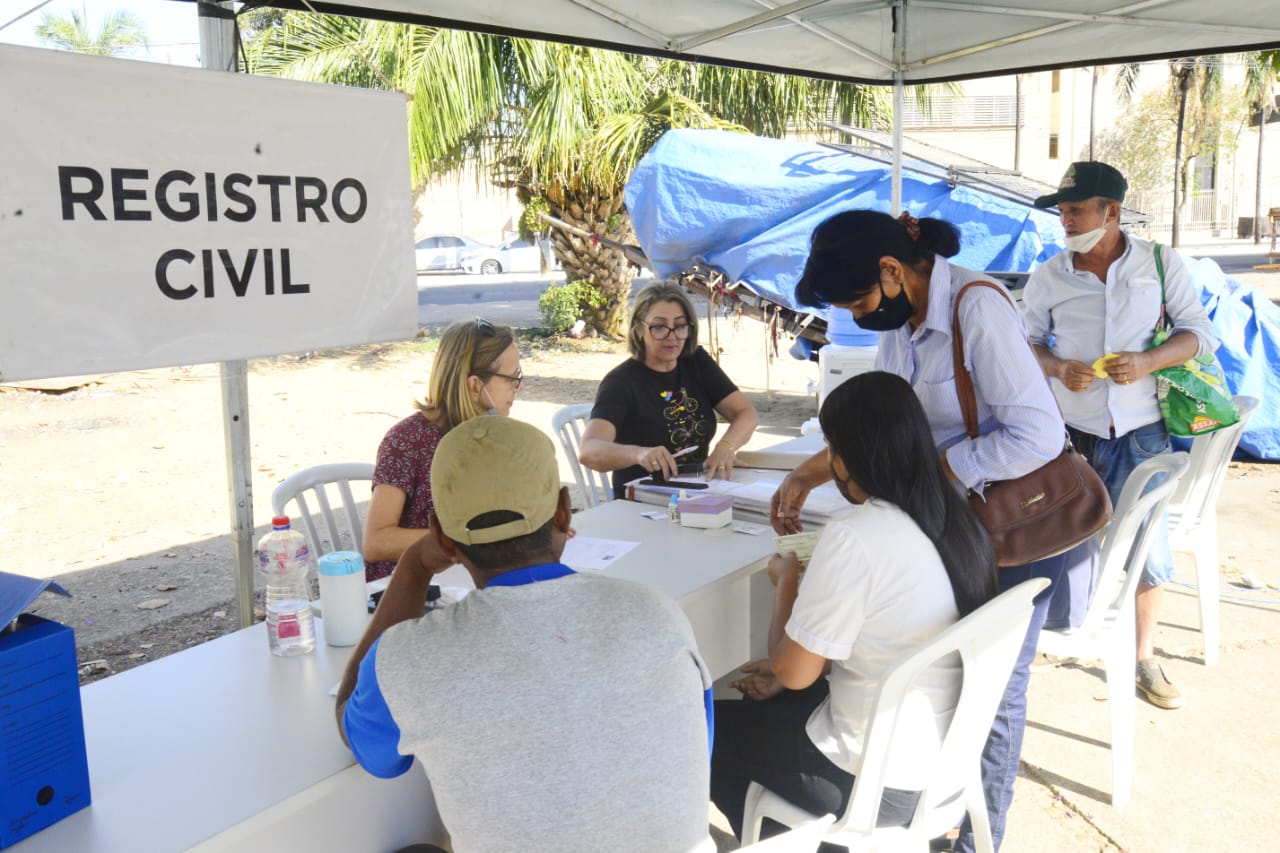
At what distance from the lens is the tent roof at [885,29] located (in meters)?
3.82

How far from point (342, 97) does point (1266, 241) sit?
42.6m

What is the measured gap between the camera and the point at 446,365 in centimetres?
290

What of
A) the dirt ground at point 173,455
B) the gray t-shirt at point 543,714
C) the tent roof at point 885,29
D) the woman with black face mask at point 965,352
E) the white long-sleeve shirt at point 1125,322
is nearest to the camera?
the gray t-shirt at point 543,714

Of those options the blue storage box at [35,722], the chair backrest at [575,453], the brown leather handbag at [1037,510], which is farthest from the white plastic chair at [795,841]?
the chair backrest at [575,453]

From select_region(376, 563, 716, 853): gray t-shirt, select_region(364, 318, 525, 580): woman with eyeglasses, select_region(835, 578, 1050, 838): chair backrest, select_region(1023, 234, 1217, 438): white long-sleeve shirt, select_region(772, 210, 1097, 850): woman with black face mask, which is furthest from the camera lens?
select_region(1023, 234, 1217, 438): white long-sleeve shirt

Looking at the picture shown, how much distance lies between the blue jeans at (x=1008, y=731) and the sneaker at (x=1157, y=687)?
1394 millimetres

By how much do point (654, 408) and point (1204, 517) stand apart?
221cm

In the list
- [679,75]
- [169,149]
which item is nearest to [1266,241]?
[679,75]

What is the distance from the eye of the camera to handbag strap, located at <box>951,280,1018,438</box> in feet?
8.04

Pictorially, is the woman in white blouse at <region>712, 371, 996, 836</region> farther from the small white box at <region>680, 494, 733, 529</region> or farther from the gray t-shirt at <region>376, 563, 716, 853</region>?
the small white box at <region>680, 494, 733, 529</region>

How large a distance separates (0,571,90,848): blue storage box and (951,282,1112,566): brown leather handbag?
1908 mm

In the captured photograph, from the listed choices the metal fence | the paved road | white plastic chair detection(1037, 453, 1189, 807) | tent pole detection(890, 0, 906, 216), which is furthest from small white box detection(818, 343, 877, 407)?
the metal fence

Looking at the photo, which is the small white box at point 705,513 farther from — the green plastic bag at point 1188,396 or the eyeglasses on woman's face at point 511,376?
the green plastic bag at point 1188,396

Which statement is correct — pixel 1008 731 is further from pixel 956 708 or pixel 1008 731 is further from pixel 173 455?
pixel 173 455
